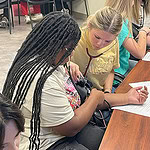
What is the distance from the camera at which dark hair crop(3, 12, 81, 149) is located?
3.31 feet

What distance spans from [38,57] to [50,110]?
0.70 feet

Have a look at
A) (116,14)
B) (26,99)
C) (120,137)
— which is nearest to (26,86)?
(26,99)

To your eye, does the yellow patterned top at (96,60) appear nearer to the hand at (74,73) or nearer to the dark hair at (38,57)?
the hand at (74,73)

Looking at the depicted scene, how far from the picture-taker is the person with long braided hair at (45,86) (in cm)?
101

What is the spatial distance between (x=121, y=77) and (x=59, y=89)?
0.90 m

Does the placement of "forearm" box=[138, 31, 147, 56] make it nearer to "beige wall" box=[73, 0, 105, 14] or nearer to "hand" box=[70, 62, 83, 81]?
"hand" box=[70, 62, 83, 81]

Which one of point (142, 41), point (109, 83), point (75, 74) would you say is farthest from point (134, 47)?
point (75, 74)

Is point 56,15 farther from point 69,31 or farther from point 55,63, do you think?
point 55,63

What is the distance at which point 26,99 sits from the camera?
1.02 meters

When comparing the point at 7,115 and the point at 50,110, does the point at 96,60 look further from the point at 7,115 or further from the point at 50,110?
the point at 7,115

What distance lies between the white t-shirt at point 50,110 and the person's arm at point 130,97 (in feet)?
0.94

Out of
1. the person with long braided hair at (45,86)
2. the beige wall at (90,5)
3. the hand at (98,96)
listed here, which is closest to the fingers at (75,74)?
the hand at (98,96)

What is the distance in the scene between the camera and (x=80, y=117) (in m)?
1.13

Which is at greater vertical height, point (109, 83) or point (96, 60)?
point (96, 60)
